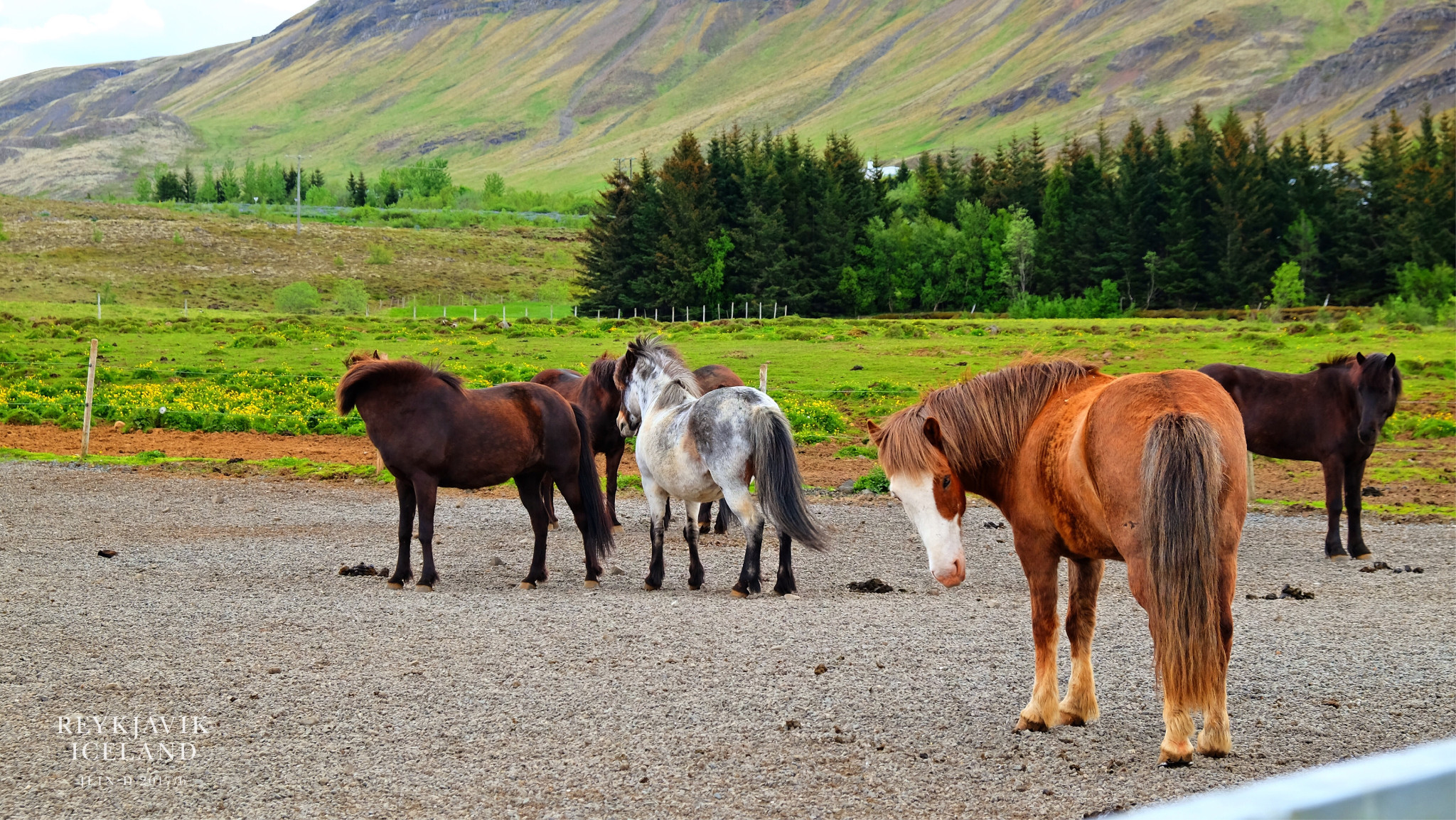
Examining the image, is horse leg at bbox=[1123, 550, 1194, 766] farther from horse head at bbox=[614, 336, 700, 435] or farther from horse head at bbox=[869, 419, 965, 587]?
horse head at bbox=[614, 336, 700, 435]

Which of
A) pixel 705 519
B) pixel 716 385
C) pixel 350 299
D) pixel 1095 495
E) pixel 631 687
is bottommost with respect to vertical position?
pixel 705 519

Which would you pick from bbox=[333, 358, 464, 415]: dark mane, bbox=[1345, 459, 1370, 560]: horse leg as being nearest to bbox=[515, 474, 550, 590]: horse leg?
bbox=[333, 358, 464, 415]: dark mane

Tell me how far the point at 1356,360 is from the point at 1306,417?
0.87 meters

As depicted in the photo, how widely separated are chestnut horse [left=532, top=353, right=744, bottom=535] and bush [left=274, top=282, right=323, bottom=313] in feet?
163

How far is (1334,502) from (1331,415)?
0.94 meters

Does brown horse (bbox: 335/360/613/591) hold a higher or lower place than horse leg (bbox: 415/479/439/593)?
higher

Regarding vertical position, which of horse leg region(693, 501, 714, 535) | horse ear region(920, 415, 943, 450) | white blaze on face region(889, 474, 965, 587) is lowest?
horse leg region(693, 501, 714, 535)

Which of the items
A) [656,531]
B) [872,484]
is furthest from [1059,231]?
[656,531]

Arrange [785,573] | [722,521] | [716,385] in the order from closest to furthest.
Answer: [785,573] → [716,385] → [722,521]

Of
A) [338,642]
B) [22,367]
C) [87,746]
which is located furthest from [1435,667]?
[22,367]

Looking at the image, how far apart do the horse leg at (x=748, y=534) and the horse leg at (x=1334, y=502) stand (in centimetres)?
634

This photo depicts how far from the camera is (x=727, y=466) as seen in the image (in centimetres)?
975

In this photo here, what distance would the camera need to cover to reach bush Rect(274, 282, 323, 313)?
60438 millimetres

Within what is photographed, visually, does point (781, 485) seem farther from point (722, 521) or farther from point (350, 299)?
point (350, 299)
